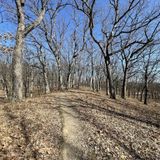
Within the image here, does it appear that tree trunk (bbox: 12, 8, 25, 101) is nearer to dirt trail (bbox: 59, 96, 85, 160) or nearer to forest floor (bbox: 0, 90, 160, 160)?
forest floor (bbox: 0, 90, 160, 160)

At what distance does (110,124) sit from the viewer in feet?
29.8

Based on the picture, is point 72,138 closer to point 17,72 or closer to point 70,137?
point 70,137

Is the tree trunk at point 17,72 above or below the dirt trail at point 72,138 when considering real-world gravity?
above

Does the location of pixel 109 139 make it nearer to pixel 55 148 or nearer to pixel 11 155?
pixel 55 148

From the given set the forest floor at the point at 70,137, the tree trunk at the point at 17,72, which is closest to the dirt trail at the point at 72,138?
the forest floor at the point at 70,137

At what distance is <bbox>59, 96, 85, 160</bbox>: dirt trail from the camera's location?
6105mm

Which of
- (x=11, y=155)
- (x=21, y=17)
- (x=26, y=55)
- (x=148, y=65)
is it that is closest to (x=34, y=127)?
(x=11, y=155)

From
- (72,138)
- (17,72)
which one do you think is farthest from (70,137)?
(17,72)

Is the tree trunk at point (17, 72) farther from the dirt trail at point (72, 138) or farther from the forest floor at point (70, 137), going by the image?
the dirt trail at point (72, 138)

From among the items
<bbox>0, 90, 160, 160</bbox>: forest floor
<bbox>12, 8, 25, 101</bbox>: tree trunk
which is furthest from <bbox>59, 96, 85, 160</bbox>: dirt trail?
<bbox>12, 8, 25, 101</bbox>: tree trunk

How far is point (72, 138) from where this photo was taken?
718 cm

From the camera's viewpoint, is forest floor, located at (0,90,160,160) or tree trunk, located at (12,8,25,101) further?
tree trunk, located at (12,8,25,101)

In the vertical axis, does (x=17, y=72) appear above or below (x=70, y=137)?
above

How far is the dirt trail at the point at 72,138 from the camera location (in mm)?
6105
